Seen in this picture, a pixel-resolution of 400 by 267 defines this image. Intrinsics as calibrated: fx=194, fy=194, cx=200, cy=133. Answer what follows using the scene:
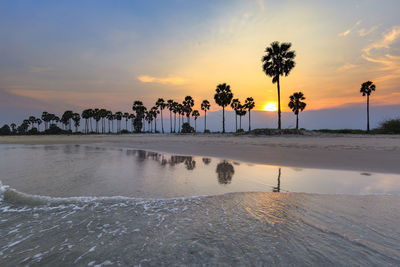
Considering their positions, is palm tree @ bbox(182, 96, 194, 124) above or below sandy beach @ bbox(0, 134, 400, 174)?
above

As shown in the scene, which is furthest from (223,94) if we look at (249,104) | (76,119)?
(76,119)

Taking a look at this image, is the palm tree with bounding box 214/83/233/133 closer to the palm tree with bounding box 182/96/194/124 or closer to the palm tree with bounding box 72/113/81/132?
the palm tree with bounding box 182/96/194/124

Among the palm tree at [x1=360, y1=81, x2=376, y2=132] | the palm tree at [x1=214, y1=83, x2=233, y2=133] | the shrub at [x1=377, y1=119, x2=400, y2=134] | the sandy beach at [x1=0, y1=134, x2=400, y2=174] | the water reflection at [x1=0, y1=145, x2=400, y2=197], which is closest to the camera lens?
the water reflection at [x1=0, y1=145, x2=400, y2=197]

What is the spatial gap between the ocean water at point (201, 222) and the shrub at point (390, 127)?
1434 inches

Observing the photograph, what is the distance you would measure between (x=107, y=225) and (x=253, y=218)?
8.37 feet

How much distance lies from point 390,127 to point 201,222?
43.8 meters

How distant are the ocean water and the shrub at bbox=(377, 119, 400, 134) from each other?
1434 inches

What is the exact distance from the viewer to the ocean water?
7.85 ft

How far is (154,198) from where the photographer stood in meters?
4.70

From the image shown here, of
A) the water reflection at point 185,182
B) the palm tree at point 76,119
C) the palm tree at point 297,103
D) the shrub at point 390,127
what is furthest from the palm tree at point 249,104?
the palm tree at point 76,119

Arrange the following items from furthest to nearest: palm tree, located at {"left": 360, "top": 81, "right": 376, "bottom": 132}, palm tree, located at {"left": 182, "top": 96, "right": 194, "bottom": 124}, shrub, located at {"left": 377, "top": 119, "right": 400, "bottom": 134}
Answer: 1. palm tree, located at {"left": 182, "top": 96, "right": 194, "bottom": 124}
2. palm tree, located at {"left": 360, "top": 81, "right": 376, "bottom": 132}
3. shrub, located at {"left": 377, "top": 119, "right": 400, "bottom": 134}

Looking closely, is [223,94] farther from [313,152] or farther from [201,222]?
[201,222]

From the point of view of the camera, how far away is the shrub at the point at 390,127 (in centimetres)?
3191

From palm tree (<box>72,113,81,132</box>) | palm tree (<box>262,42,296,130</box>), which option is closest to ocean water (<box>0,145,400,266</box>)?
palm tree (<box>262,42,296,130</box>)
